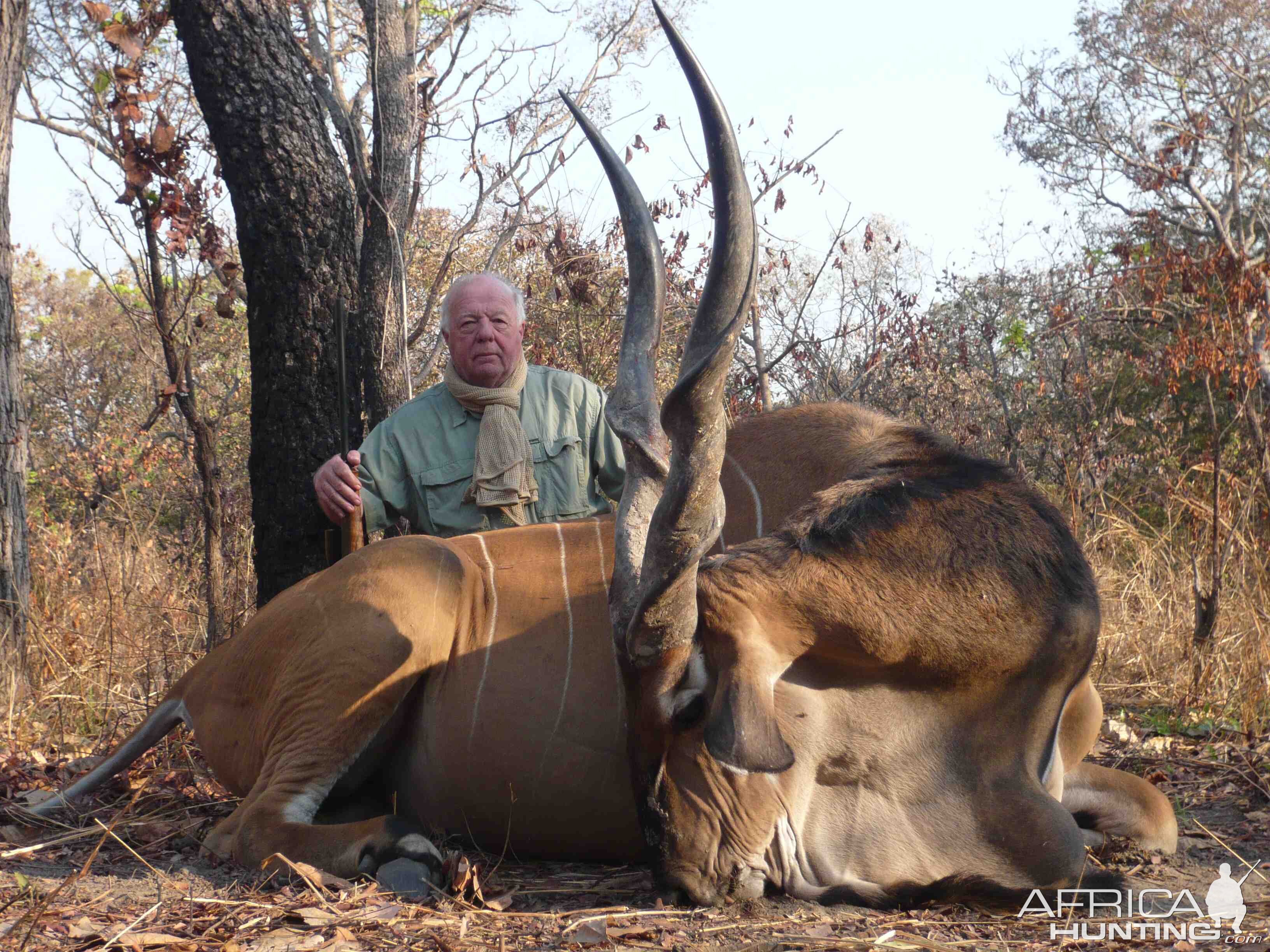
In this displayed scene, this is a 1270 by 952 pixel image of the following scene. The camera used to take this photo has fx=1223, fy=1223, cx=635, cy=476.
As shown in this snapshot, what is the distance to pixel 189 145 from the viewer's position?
5031mm

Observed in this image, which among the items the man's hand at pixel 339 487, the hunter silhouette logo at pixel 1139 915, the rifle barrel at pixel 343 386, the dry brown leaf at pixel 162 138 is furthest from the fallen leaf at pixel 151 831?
the dry brown leaf at pixel 162 138

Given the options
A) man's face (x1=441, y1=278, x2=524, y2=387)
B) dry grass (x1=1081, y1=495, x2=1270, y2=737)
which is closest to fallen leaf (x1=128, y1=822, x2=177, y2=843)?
man's face (x1=441, y1=278, x2=524, y2=387)

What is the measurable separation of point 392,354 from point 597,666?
2.43 metres

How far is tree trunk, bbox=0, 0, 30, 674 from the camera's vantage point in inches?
174

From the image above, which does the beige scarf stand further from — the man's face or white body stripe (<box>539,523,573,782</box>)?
white body stripe (<box>539,523,573,782</box>)

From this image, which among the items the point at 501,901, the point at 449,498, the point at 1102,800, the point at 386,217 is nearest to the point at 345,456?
the point at 449,498

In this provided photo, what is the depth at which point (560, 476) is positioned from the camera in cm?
401

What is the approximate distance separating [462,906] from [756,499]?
1149mm

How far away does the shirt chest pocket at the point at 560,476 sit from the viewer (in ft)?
13.0

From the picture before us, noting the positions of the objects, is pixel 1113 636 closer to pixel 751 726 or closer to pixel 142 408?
pixel 751 726

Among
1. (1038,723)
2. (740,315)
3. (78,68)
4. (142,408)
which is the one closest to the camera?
(740,315)

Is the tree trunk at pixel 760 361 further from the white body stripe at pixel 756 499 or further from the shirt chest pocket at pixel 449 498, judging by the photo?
the white body stripe at pixel 756 499

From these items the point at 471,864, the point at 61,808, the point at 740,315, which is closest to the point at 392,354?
the point at 61,808

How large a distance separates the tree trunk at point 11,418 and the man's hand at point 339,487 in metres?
1.45
